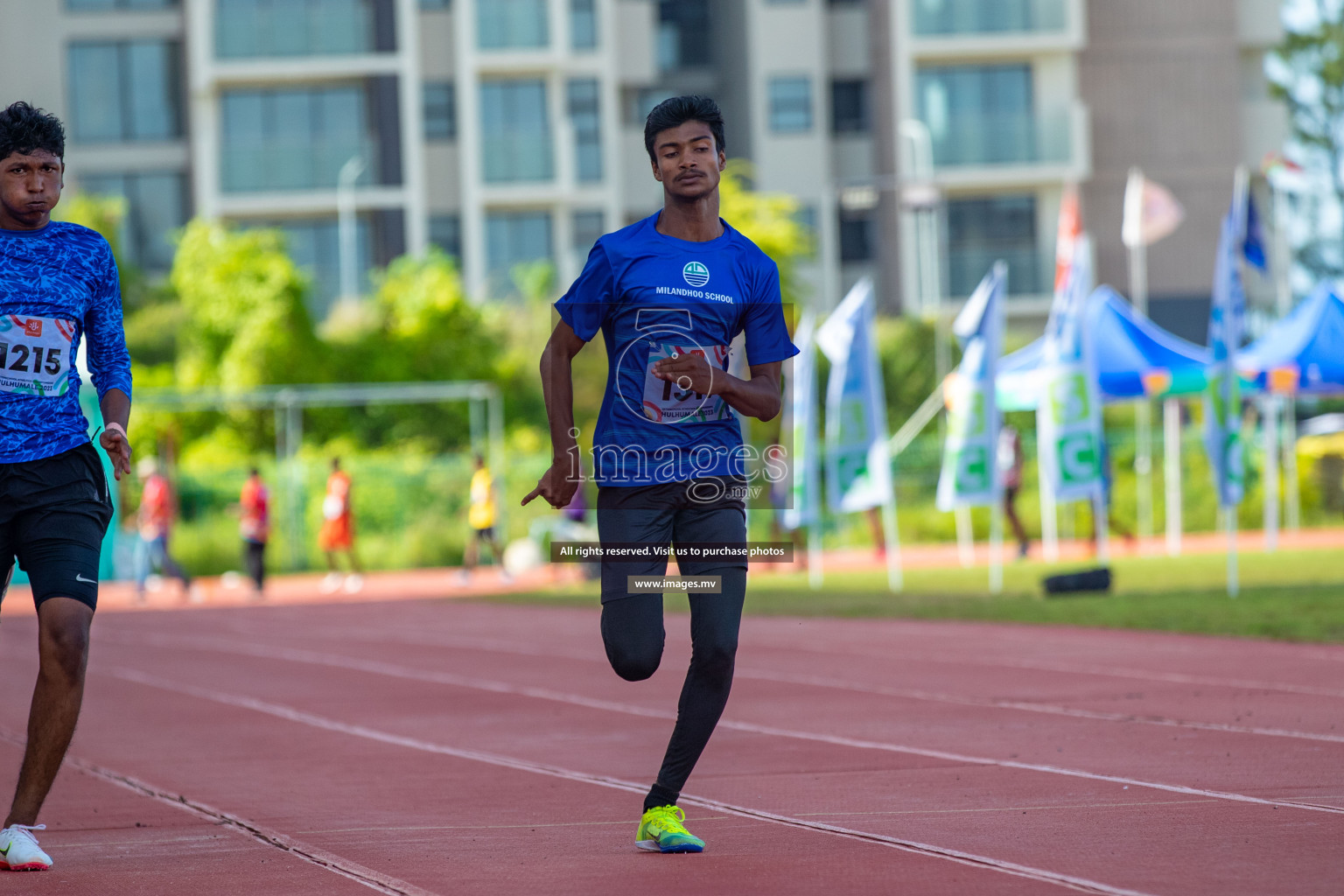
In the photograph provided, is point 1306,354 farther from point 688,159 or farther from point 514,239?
point 514,239

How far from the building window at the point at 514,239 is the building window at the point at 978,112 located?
1016 cm

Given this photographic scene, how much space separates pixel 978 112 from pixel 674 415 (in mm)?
44584

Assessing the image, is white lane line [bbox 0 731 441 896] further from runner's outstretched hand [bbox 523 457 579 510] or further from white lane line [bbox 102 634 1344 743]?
white lane line [bbox 102 634 1344 743]

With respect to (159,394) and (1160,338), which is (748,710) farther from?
(159,394)

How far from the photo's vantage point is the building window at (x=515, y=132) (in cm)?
4684

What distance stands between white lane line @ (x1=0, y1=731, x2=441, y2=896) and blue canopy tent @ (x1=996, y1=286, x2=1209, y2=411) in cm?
1834

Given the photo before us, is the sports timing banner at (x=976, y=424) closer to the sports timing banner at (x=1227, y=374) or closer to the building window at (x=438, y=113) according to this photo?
the sports timing banner at (x=1227, y=374)

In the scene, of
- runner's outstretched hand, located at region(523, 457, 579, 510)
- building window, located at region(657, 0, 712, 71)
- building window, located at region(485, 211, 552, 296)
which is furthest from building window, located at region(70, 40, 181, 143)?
runner's outstretched hand, located at region(523, 457, 579, 510)

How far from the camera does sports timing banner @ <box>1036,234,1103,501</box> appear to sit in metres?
18.8

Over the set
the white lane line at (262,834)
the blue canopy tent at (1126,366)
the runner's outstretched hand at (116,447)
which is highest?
the blue canopy tent at (1126,366)

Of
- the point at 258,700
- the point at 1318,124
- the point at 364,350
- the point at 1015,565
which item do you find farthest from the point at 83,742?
the point at 1318,124

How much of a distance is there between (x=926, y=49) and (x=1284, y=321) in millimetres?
22624

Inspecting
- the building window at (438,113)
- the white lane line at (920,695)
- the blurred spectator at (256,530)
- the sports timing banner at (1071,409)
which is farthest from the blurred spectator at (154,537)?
the building window at (438,113)

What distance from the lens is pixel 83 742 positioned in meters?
9.56
